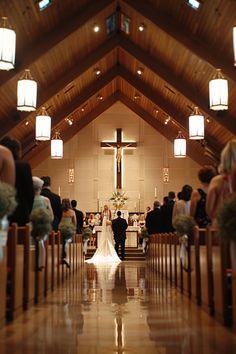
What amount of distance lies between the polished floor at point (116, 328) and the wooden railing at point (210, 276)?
105 millimetres

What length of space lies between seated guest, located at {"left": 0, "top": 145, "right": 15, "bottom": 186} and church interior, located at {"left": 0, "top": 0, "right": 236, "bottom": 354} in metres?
0.39

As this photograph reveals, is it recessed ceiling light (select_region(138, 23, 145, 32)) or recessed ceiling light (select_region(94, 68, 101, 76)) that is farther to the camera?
recessed ceiling light (select_region(94, 68, 101, 76))

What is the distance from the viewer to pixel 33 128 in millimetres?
14914

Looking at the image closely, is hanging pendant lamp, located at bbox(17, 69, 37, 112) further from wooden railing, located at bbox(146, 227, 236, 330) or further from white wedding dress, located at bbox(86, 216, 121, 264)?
white wedding dress, located at bbox(86, 216, 121, 264)

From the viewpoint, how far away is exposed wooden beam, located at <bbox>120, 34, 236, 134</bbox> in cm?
1215

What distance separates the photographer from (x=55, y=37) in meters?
10.4

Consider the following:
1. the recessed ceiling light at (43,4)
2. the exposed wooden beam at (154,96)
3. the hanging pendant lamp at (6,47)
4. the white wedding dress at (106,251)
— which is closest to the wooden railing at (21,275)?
the hanging pendant lamp at (6,47)

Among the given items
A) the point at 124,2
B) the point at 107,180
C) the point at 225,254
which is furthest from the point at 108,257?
the point at 225,254

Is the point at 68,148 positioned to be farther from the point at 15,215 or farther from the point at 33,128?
the point at 15,215

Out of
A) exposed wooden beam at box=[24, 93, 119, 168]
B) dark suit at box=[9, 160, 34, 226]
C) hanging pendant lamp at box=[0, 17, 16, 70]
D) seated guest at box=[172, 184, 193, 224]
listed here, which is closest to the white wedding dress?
exposed wooden beam at box=[24, 93, 119, 168]

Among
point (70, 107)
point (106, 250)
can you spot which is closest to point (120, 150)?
point (70, 107)

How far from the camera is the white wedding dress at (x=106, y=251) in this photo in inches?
546

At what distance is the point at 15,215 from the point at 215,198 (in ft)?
5.42

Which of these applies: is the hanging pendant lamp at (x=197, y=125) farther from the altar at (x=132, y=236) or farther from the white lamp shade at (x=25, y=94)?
the altar at (x=132, y=236)
